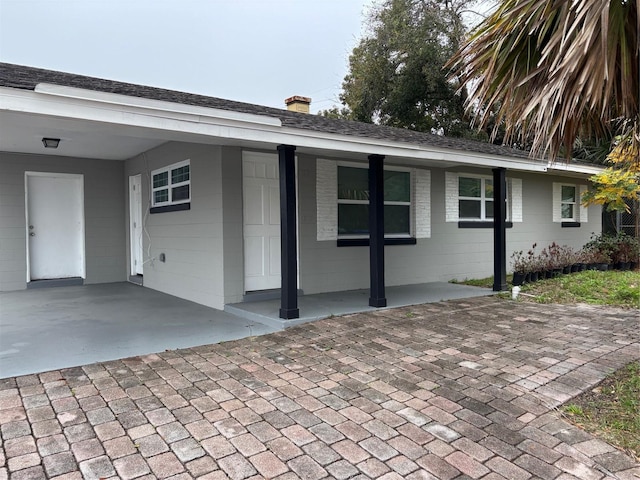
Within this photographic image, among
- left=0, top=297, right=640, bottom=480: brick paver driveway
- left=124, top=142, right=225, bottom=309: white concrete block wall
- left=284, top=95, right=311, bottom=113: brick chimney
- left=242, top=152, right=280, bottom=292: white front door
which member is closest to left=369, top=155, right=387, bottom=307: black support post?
left=0, top=297, right=640, bottom=480: brick paver driveway

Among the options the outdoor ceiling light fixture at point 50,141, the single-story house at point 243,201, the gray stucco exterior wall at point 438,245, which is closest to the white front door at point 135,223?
the single-story house at point 243,201

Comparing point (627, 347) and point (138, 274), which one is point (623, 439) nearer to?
point (627, 347)

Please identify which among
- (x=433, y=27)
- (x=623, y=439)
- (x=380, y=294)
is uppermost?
(x=433, y=27)

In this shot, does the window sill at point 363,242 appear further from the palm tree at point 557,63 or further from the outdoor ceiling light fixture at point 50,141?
the outdoor ceiling light fixture at point 50,141

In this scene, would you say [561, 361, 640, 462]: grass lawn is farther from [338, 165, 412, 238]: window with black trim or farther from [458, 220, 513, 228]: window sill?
[458, 220, 513, 228]: window sill

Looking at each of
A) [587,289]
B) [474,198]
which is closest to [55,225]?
[474,198]

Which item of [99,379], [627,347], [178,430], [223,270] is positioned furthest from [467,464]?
[223,270]

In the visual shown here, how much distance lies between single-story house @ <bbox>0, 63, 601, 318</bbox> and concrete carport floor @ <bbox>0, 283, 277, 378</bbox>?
1.89 ft

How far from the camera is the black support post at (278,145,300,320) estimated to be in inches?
216

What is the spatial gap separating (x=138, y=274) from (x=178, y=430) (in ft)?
23.0

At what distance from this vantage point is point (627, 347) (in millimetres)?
4602

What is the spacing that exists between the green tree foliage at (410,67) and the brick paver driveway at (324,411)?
14.1m

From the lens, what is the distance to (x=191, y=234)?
23.3 ft

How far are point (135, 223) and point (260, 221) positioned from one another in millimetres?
3667
